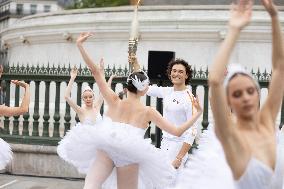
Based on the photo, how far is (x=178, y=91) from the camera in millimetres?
7680

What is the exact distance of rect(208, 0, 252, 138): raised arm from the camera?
3.73 metres

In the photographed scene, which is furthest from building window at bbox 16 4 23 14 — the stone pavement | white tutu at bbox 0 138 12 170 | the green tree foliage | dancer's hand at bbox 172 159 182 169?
dancer's hand at bbox 172 159 182 169

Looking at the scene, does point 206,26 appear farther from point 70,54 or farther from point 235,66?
point 235,66

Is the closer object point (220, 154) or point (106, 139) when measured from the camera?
point (220, 154)

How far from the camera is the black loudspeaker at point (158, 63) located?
9.65 meters

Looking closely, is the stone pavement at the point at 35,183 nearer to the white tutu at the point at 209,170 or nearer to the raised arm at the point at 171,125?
the raised arm at the point at 171,125

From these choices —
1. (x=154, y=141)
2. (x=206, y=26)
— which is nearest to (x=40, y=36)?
(x=206, y=26)

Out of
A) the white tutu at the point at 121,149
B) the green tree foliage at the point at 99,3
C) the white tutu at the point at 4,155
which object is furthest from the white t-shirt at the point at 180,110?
the green tree foliage at the point at 99,3

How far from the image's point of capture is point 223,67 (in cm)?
372

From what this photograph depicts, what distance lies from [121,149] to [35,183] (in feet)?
13.5

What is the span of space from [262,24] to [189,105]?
30.4 feet

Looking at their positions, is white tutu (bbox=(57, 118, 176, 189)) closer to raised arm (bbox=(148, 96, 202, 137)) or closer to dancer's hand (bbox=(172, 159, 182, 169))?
raised arm (bbox=(148, 96, 202, 137))

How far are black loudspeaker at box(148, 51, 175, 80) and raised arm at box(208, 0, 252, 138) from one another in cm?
569

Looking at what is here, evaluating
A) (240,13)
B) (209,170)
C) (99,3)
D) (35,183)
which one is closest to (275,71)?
(240,13)
